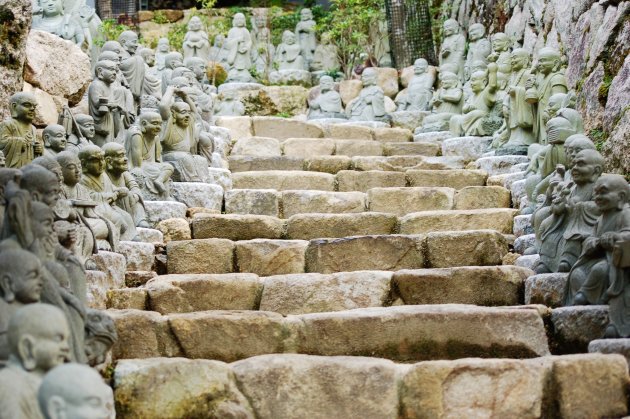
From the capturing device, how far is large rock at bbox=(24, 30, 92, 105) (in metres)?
14.3

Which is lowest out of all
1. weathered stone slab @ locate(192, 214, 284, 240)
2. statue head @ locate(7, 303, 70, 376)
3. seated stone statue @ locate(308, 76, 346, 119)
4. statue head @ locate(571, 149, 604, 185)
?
seated stone statue @ locate(308, 76, 346, 119)

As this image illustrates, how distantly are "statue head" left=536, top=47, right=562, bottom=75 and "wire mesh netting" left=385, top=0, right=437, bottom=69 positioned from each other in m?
9.82

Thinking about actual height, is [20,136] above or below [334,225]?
above

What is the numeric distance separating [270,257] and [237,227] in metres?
0.98

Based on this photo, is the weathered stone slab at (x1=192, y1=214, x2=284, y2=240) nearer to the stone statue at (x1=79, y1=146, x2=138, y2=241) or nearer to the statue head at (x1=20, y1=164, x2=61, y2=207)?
the stone statue at (x1=79, y1=146, x2=138, y2=241)

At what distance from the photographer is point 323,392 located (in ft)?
23.1

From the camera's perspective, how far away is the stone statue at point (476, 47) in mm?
19453

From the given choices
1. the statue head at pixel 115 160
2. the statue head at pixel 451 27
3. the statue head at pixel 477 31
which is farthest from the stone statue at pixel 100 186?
the statue head at pixel 451 27

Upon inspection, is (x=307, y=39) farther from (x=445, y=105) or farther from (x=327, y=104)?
(x=445, y=105)

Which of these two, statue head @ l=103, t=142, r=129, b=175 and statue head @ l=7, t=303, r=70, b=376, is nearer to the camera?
statue head @ l=7, t=303, r=70, b=376

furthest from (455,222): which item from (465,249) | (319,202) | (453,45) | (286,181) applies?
(453,45)

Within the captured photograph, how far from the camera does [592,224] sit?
8.63 metres

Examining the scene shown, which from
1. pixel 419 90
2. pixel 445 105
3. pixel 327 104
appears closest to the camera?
pixel 445 105

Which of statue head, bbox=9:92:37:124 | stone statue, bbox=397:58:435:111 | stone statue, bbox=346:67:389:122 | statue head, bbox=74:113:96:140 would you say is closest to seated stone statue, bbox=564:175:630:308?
statue head, bbox=9:92:37:124
